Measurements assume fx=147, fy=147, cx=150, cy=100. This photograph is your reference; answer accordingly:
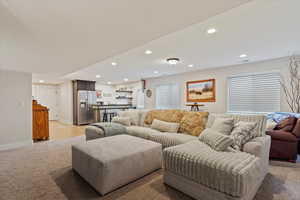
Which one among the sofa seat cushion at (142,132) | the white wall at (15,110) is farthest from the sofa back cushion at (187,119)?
the white wall at (15,110)

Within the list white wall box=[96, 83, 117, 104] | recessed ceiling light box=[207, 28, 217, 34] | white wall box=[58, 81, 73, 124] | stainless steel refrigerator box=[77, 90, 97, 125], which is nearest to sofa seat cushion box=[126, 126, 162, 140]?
recessed ceiling light box=[207, 28, 217, 34]

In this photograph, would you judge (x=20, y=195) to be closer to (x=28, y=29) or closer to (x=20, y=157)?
(x=20, y=157)

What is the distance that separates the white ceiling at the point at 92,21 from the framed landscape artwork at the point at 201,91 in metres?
4.18

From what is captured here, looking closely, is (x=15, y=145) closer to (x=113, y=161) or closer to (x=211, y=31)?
(x=113, y=161)

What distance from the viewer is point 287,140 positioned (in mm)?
2787

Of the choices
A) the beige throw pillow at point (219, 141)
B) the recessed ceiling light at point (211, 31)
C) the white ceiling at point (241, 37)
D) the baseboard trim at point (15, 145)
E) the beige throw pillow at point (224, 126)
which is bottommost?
the baseboard trim at point (15, 145)

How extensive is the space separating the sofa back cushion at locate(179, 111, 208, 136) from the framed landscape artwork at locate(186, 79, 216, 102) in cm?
260

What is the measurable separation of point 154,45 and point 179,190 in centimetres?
266

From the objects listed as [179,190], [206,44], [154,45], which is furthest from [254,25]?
[179,190]

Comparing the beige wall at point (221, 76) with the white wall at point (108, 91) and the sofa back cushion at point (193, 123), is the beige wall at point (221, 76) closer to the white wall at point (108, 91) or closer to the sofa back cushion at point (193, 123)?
the sofa back cushion at point (193, 123)

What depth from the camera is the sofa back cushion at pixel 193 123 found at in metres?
3.10

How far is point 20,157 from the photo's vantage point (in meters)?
3.13

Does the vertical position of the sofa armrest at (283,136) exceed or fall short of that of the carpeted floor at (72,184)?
it exceeds it

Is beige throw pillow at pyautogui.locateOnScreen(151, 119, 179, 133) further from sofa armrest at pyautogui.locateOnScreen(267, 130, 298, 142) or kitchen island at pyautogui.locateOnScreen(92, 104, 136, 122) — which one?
kitchen island at pyautogui.locateOnScreen(92, 104, 136, 122)
